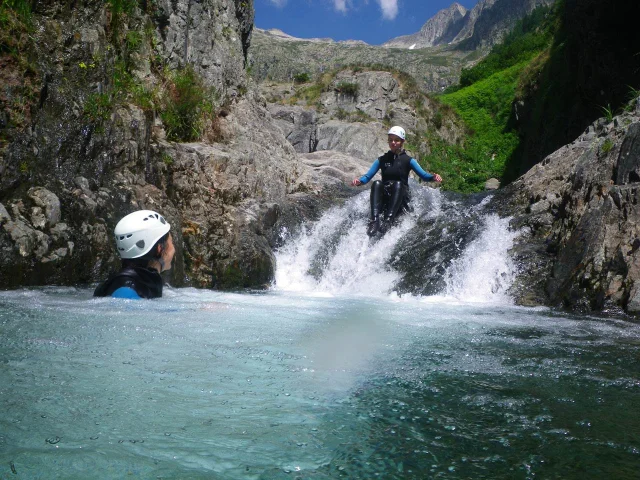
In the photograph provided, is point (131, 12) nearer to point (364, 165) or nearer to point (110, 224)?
point (110, 224)

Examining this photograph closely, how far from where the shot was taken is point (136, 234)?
401 centimetres

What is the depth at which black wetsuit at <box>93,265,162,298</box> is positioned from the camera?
3.98m

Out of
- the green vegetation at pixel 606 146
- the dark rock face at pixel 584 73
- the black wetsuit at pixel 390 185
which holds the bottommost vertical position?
the black wetsuit at pixel 390 185

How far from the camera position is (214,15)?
1158 cm

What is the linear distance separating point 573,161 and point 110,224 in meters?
6.90

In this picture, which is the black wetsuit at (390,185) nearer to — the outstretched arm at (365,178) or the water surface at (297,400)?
the outstretched arm at (365,178)

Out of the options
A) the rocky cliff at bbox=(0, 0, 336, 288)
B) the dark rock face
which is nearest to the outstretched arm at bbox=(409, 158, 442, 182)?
the rocky cliff at bbox=(0, 0, 336, 288)

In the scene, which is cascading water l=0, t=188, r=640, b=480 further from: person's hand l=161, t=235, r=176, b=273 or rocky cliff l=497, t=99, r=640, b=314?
rocky cliff l=497, t=99, r=640, b=314

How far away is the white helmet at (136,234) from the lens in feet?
13.2

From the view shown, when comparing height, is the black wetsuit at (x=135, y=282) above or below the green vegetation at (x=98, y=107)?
below

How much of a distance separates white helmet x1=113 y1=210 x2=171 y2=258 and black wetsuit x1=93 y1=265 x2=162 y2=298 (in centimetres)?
12

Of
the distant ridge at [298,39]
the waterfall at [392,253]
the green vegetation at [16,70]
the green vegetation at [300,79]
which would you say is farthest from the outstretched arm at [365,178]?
the distant ridge at [298,39]

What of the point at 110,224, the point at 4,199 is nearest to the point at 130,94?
the point at 110,224

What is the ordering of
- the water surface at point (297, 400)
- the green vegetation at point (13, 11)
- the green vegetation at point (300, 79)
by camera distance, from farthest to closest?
the green vegetation at point (300, 79) < the green vegetation at point (13, 11) < the water surface at point (297, 400)
